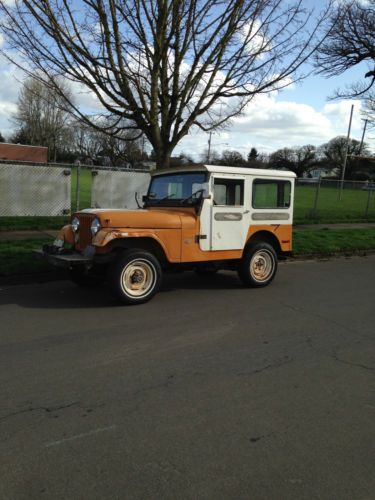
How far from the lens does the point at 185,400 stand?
360cm

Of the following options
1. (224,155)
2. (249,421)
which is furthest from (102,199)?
(224,155)

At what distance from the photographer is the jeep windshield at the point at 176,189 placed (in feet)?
23.1

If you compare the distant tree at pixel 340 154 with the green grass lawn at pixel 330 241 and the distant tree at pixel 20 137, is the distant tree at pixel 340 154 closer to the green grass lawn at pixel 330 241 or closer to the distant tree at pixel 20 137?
the distant tree at pixel 20 137

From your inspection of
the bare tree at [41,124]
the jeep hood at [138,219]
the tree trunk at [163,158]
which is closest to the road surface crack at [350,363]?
the jeep hood at [138,219]

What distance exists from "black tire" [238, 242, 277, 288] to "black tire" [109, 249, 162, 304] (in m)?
1.73

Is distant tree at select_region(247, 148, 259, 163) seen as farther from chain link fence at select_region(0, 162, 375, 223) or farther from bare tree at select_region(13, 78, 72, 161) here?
chain link fence at select_region(0, 162, 375, 223)

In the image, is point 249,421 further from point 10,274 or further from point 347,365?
point 10,274

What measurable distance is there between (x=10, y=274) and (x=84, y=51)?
4.27 meters

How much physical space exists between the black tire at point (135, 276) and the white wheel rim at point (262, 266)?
1.96 m

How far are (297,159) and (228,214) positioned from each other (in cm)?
10924

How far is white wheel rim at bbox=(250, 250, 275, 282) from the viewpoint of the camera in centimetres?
771

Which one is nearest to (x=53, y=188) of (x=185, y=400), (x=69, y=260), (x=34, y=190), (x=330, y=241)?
(x=34, y=190)

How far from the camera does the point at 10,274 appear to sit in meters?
7.53

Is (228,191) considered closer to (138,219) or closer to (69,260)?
(138,219)
